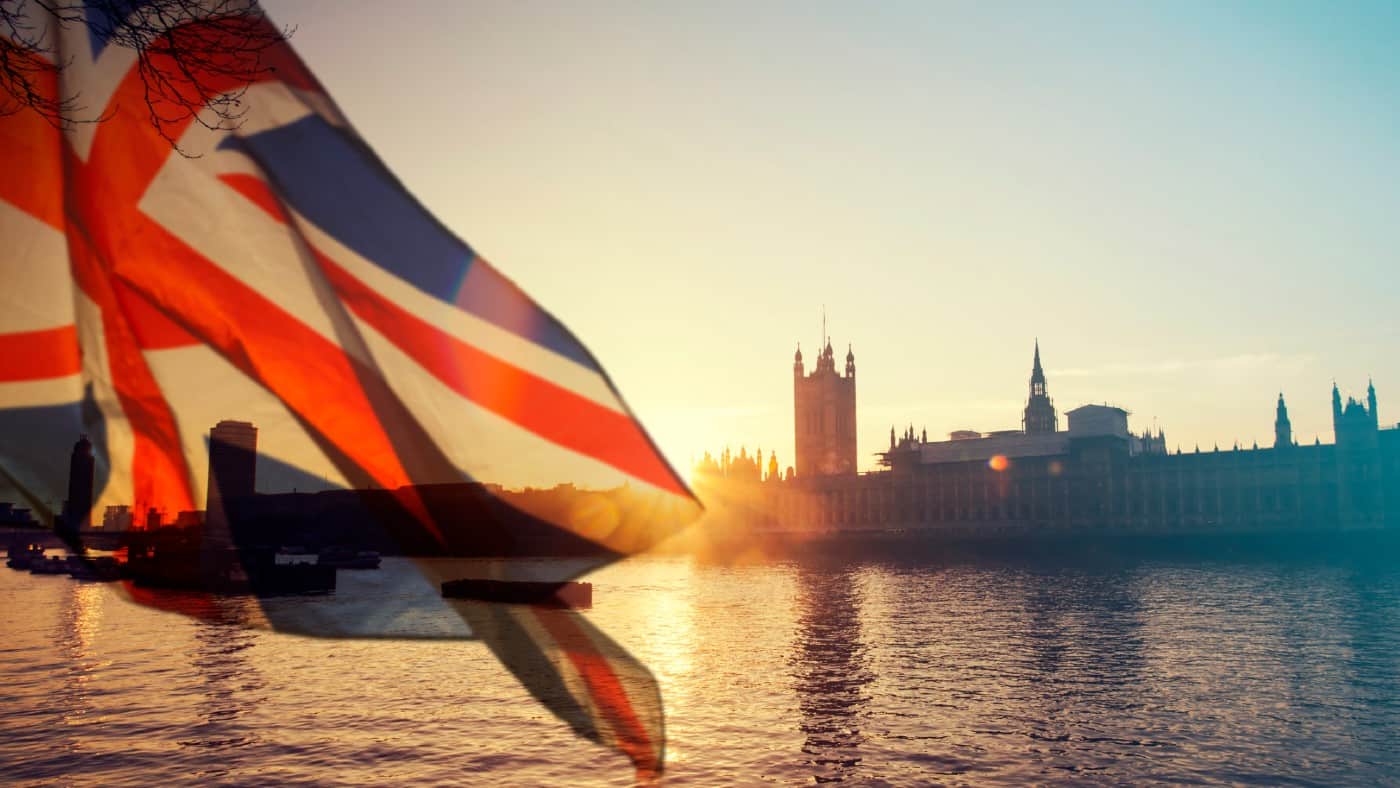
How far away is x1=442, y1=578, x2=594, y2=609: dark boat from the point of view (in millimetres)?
58844

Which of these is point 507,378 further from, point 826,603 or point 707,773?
point 826,603

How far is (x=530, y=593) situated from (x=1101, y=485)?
113 metres

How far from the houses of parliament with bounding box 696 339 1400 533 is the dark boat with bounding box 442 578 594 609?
105 m

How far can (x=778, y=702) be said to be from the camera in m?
25.3

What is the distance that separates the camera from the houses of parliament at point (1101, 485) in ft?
433

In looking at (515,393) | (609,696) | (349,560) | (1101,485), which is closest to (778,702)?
(609,696)

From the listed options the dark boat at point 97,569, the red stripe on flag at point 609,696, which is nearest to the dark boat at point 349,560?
the dark boat at point 97,569

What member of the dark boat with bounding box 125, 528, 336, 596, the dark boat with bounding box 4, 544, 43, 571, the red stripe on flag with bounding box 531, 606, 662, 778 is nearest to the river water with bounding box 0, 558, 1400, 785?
the red stripe on flag with bounding box 531, 606, 662, 778

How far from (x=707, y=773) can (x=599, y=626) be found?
31.9 meters

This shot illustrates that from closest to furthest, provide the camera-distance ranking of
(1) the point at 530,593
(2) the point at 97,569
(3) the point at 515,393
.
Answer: (3) the point at 515,393 < (1) the point at 530,593 < (2) the point at 97,569

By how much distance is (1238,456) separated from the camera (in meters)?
140

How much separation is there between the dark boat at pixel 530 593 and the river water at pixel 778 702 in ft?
28.7

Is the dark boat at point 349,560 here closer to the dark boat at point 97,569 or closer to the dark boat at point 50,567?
the dark boat at point 97,569

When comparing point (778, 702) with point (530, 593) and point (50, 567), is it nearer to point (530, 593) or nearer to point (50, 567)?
point (530, 593)
